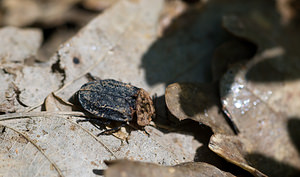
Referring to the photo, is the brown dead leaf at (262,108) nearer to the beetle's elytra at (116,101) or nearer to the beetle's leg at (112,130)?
the beetle's elytra at (116,101)

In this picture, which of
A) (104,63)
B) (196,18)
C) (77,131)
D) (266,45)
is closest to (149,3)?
(196,18)

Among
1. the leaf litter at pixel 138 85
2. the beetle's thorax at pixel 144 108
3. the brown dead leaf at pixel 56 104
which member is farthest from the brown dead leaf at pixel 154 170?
the brown dead leaf at pixel 56 104

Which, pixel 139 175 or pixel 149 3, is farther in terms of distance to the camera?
pixel 149 3

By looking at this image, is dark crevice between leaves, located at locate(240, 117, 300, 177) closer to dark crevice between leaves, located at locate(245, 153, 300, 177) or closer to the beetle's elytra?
dark crevice between leaves, located at locate(245, 153, 300, 177)

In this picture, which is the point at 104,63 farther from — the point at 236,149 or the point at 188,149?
the point at 236,149

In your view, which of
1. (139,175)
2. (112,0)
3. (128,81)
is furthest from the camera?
(112,0)

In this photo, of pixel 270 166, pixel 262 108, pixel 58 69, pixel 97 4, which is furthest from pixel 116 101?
pixel 97 4
